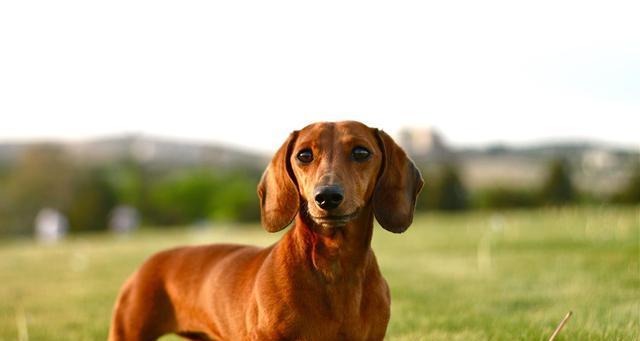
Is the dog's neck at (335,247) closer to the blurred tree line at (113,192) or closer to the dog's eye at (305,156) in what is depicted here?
the dog's eye at (305,156)

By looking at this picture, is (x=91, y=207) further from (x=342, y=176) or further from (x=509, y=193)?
(x=342, y=176)

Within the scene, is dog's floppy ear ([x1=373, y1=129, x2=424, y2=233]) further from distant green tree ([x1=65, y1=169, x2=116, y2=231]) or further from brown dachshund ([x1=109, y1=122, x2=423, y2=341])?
distant green tree ([x1=65, y1=169, x2=116, y2=231])

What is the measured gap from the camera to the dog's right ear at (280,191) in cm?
555

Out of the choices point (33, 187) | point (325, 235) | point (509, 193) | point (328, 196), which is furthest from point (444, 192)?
point (33, 187)

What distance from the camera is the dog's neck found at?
5.35 meters

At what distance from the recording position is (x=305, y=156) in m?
5.38

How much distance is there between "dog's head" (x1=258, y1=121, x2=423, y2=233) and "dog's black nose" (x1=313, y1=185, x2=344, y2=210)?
4 cm

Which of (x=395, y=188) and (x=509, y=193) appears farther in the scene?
(x=509, y=193)

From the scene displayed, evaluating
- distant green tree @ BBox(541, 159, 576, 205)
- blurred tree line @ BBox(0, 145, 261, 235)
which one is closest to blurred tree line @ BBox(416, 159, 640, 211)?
distant green tree @ BBox(541, 159, 576, 205)

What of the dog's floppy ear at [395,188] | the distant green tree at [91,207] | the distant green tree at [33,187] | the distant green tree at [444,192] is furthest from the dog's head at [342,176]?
the distant green tree at [33,187]

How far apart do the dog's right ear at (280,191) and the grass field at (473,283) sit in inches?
111

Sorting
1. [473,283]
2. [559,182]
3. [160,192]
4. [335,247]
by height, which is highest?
[335,247]

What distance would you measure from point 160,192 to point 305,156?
7739cm

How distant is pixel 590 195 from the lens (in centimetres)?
3081
